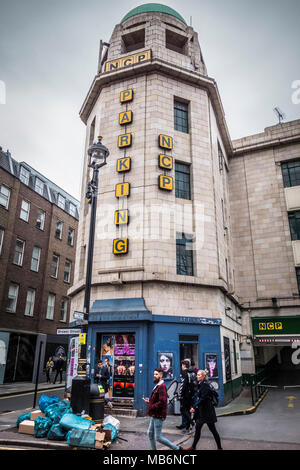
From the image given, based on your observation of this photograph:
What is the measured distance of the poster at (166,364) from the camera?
13258mm

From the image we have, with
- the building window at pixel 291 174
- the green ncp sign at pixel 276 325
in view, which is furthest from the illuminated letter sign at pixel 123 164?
the green ncp sign at pixel 276 325

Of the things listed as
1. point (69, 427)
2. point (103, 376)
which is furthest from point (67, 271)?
point (69, 427)

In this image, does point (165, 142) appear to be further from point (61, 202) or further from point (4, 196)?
point (61, 202)

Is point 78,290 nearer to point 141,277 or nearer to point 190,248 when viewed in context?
point 141,277

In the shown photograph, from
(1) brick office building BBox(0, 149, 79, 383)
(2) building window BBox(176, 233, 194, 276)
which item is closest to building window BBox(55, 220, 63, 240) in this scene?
(1) brick office building BBox(0, 149, 79, 383)

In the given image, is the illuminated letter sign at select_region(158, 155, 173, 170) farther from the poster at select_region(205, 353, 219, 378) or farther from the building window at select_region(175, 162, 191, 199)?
the poster at select_region(205, 353, 219, 378)

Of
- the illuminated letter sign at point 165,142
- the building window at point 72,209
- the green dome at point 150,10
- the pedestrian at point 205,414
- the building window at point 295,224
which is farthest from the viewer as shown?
the building window at point 72,209

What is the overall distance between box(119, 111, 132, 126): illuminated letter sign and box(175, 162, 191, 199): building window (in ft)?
11.4

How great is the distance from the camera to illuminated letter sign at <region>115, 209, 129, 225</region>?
52.1 feet

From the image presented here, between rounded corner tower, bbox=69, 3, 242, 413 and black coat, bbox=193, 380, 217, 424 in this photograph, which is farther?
rounded corner tower, bbox=69, 3, 242, 413

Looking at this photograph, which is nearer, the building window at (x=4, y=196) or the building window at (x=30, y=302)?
the building window at (x=4, y=196)

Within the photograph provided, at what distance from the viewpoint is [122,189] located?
53.9ft

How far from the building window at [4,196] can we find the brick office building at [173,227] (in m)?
8.50

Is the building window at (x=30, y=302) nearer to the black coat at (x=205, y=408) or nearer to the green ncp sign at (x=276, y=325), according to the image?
the green ncp sign at (x=276, y=325)
